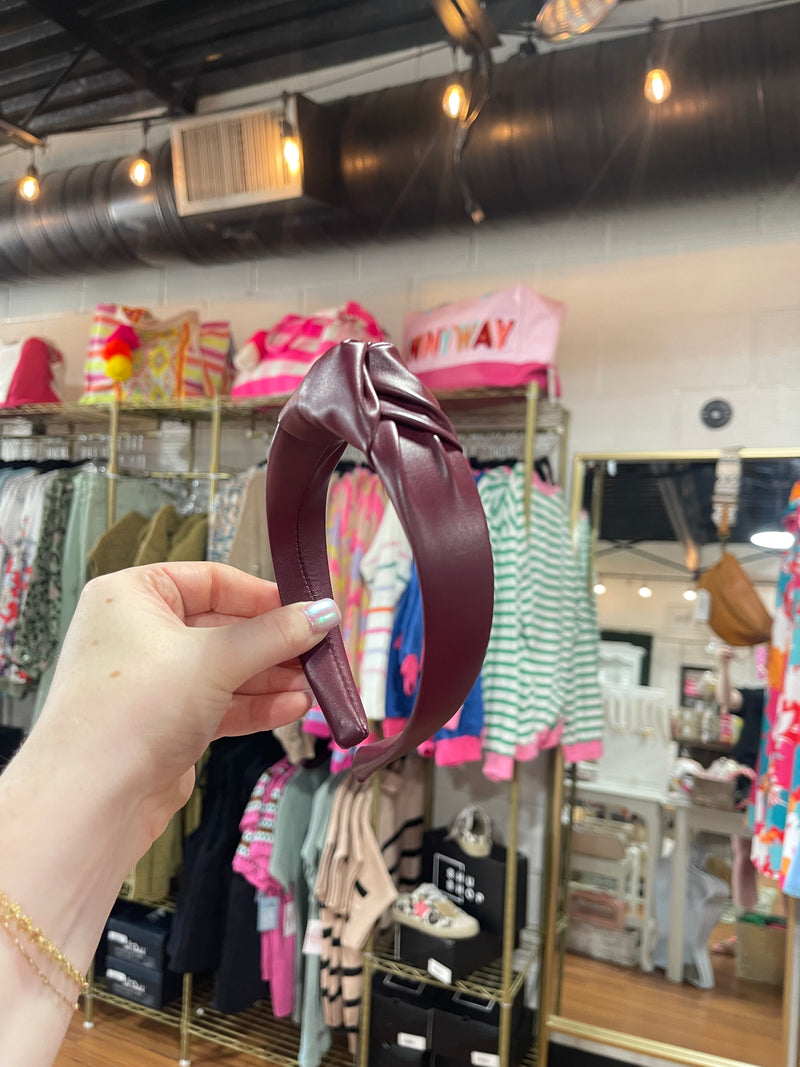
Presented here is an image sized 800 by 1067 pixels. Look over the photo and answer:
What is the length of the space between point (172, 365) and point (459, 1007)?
1.76 metres

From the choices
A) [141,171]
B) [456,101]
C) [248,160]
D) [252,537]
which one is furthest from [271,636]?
[141,171]

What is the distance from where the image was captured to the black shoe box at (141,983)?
1.98 m

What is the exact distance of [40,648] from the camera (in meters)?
2.12

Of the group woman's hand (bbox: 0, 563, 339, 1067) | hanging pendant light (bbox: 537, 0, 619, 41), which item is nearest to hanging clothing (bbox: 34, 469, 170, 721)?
hanging pendant light (bbox: 537, 0, 619, 41)

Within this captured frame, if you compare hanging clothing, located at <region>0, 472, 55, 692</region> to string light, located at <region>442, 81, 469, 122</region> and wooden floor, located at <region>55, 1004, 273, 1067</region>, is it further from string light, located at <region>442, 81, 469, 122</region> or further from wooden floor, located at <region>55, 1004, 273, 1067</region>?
string light, located at <region>442, 81, 469, 122</region>

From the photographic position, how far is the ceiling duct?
4.69 feet

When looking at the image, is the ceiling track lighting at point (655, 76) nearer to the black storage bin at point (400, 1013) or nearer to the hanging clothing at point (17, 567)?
the hanging clothing at point (17, 567)

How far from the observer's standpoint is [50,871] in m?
0.46

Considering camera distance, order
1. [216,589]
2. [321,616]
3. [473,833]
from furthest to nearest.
A: 1. [473,833]
2. [216,589]
3. [321,616]

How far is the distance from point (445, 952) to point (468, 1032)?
173mm

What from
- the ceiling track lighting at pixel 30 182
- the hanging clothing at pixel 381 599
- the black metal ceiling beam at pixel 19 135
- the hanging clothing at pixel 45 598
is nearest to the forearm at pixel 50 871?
the hanging clothing at pixel 381 599

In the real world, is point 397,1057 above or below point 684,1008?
below

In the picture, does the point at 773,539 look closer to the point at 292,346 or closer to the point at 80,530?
the point at 292,346

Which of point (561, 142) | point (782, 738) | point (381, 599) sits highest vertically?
point (561, 142)
